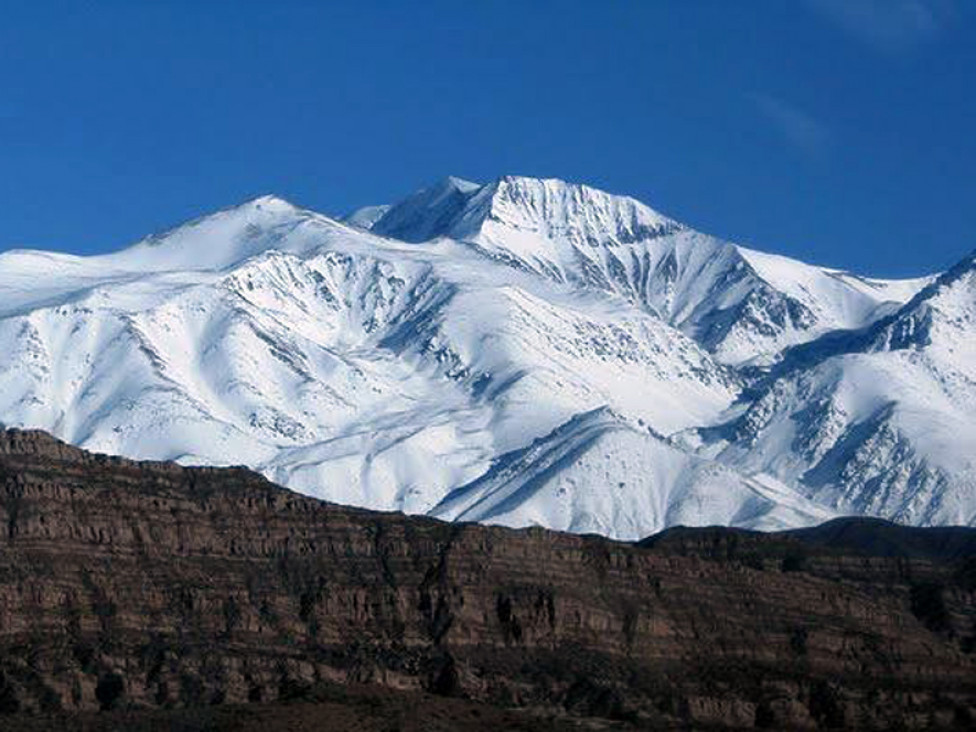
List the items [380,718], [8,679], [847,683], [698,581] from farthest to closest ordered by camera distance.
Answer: [698,581] → [847,683] → [8,679] → [380,718]

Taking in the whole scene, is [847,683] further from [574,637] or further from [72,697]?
[72,697]

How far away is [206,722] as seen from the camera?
442 feet

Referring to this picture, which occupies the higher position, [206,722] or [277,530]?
[277,530]

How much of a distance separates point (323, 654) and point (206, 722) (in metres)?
34.5

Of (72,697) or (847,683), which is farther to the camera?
(847,683)

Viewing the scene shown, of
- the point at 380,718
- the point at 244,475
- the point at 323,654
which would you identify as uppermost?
the point at 244,475

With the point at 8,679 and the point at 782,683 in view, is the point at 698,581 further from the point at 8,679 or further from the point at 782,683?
the point at 8,679

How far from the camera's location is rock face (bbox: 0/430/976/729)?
532ft

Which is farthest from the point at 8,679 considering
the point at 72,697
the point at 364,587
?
the point at 364,587

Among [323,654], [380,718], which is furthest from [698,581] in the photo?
[380,718]

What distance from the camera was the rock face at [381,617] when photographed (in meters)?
162

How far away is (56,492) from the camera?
17688 cm

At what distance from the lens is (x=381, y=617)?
178 m

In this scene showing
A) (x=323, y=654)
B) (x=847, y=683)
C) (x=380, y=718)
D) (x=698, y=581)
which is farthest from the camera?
(x=698, y=581)
